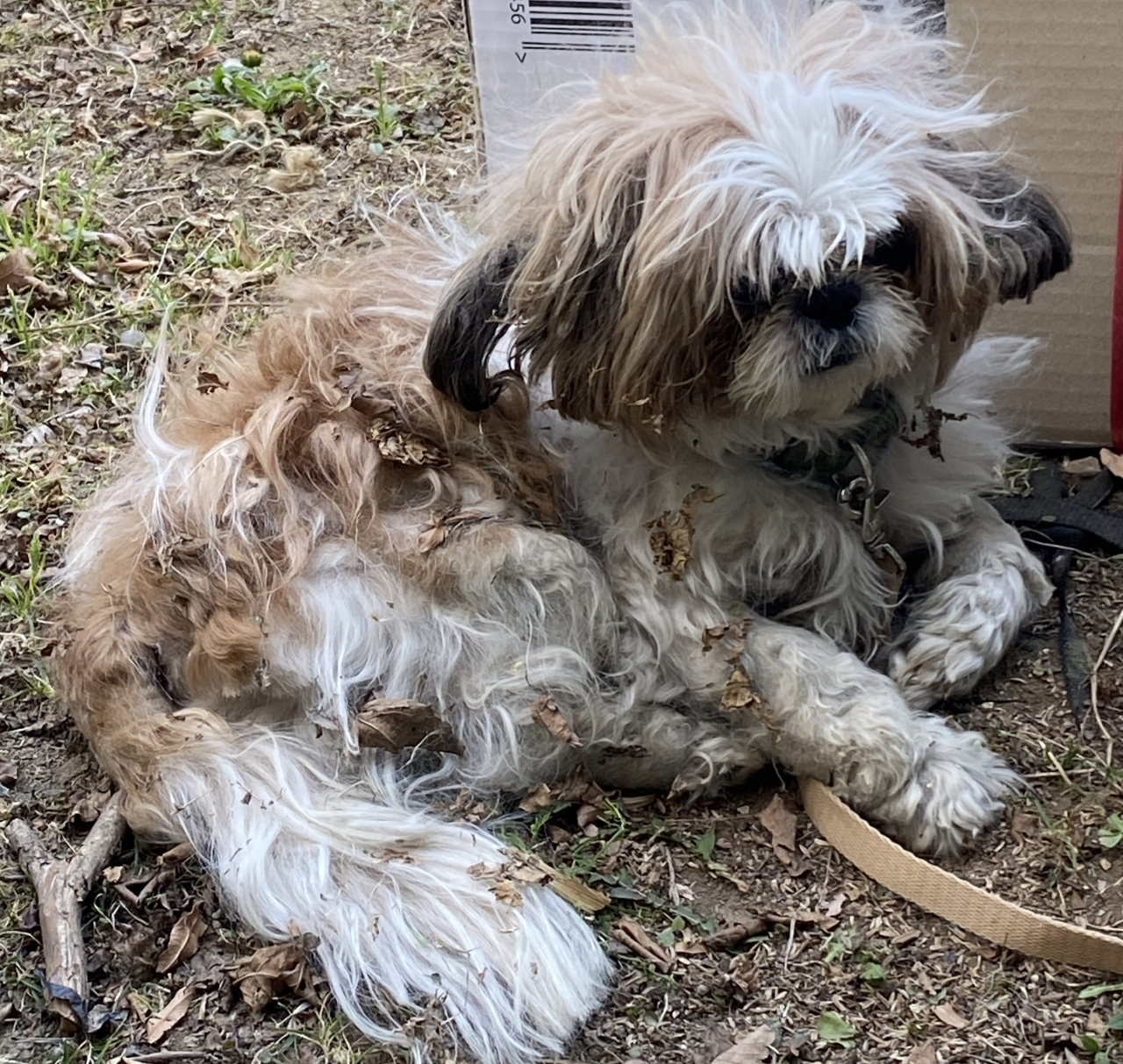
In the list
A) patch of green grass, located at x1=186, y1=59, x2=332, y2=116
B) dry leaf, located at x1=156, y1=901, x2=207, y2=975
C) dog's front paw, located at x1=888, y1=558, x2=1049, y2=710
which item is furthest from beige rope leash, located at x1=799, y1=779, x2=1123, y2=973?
patch of green grass, located at x1=186, y1=59, x2=332, y2=116

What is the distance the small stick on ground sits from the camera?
2.46 meters

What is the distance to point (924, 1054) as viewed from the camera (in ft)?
7.42

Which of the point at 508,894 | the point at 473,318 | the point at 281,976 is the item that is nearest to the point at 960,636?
the point at 508,894

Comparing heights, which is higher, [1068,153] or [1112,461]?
[1068,153]

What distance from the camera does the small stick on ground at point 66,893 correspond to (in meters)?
2.46

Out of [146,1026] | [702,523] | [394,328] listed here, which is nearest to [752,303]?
[702,523]

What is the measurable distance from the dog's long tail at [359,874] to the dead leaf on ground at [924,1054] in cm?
54

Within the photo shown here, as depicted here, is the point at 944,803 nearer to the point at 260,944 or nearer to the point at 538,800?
the point at 538,800

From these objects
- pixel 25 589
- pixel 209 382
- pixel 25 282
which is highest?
pixel 209 382

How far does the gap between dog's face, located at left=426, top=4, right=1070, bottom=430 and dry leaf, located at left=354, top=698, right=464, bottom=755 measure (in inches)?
24.7

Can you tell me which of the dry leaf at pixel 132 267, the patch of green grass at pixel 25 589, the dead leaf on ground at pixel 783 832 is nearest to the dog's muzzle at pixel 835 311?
the dead leaf on ground at pixel 783 832

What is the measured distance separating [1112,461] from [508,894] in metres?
1.91

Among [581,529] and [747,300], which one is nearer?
[747,300]

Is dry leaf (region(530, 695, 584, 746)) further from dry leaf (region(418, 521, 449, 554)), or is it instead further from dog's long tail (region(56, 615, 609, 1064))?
dry leaf (region(418, 521, 449, 554))
